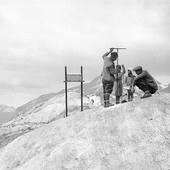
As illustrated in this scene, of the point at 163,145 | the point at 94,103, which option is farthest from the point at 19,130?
the point at 163,145

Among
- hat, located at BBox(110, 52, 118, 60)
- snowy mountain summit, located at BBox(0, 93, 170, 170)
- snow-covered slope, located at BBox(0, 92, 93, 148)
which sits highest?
hat, located at BBox(110, 52, 118, 60)

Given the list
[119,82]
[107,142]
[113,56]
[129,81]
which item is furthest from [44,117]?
[107,142]

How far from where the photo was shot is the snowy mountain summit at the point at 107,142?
13.2 meters

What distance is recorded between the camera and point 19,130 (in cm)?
4409

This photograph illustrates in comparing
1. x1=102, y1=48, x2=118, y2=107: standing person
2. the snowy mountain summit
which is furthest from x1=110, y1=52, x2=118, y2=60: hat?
the snowy mountain summit

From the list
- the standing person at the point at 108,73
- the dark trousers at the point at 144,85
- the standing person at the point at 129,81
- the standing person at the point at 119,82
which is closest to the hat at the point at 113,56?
the standing person at the point at 108,73

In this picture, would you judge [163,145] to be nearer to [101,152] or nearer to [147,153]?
[147,153]

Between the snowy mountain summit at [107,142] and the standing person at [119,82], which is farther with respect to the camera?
the standing person at [119,82]

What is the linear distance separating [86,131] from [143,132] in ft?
9.54

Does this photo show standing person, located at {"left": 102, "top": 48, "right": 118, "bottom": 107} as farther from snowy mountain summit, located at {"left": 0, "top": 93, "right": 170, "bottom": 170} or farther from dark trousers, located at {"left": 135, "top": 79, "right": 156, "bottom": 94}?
dark trousers, located at {"left": 135, "top": 79, "right": 156, "bottom": 94}

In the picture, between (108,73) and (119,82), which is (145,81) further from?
(108,73)

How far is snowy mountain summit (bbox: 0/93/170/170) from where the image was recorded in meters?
13.2

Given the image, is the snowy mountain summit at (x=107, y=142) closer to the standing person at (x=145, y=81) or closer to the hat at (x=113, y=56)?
the standing person at (x=145, y=81)

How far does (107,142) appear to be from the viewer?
47.1ft
